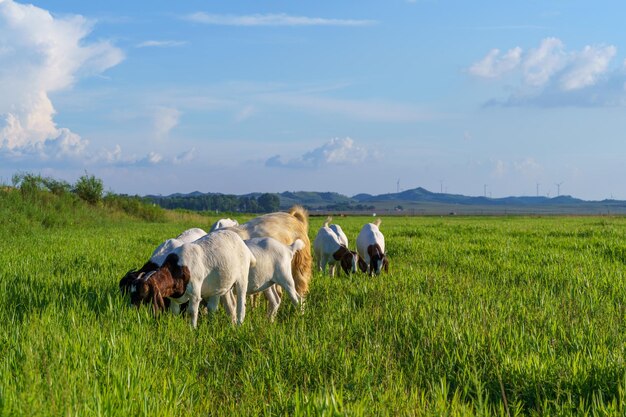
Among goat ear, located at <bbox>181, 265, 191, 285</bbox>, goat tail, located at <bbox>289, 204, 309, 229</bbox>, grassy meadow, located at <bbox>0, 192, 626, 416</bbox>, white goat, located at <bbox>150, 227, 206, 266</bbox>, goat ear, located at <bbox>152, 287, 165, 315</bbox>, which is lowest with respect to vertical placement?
grassy meadow, located at <bbox>0, 192, 626, 416</bbox>

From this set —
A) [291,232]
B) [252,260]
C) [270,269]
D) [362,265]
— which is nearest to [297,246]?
[270,269]

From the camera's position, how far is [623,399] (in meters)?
4.20

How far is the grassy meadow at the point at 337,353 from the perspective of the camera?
3.91m

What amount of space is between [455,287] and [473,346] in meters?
3.93

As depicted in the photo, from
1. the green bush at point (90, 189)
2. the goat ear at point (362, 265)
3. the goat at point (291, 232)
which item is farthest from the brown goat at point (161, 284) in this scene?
the green bush at point (90, 189)

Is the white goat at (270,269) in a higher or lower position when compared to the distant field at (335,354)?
higher

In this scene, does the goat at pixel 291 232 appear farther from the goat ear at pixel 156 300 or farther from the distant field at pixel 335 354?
the goat ear at pixel 156 300

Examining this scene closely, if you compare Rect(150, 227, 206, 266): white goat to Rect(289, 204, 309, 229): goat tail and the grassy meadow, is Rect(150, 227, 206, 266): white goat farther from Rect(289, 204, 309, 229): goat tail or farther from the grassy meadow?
Rect(289, 204, 309, 229): goat tail

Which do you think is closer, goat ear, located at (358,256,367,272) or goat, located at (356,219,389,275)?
goat, located at (356,219,389,275)

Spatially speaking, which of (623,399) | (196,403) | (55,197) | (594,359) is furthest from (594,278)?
(55,197)

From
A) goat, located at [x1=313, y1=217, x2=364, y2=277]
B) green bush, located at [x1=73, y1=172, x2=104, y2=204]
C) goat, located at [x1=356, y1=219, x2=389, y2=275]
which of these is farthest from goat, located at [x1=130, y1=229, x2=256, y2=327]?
green bush, located at [x1=73, y1=172, x2=104, y2=204]

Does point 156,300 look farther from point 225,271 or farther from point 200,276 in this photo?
point 225,271

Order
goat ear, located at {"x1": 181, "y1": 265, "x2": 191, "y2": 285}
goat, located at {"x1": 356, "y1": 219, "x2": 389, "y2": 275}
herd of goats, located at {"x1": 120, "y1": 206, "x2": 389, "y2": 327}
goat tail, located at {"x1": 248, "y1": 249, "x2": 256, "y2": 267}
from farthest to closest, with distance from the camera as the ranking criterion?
goat, located at {"x1": 356, "y1": 219, "x2": 389, "y2": 275} < goat tail, located at {"x1": 248, "y1": 249, "x2": 256, "y2": 267} < goat ear, located at {"x1": 181, "y1": 265, "x2": 191, "y2": 285} < herd of goats, located at {"x1": 120, "y1": 206, "x2": 389, "y2": 327}

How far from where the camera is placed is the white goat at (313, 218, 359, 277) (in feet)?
39.3
